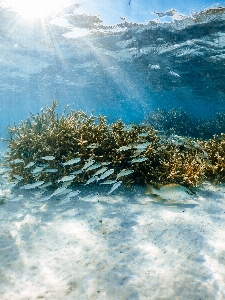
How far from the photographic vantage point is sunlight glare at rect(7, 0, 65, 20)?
57.8 ft

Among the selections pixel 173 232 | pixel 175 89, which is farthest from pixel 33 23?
pixel 175 89

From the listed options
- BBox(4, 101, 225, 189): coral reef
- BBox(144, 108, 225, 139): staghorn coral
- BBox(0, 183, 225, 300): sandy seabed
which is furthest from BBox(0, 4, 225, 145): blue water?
BBox(0, 183, 225, 300): sandy seabed

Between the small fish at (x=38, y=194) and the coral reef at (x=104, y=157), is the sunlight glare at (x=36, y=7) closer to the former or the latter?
the coral reef at (x=104, y=157)

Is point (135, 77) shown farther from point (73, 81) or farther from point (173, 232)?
point (173, 232)

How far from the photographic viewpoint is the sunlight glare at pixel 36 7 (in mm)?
17609

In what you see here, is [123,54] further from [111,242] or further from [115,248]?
[115,248]

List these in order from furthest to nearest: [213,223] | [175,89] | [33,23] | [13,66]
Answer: [175,89], [13,66], [33,23], [213,223]

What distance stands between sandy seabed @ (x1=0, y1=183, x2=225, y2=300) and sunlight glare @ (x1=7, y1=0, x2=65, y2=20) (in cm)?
1779

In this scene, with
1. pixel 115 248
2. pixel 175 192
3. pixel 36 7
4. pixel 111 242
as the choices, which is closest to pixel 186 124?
pixel 36 7

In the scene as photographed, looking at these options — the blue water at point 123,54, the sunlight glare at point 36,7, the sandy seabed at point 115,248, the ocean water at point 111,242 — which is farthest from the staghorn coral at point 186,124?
the sandy seabed at point 115,248

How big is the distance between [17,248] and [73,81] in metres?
38.9

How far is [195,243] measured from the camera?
12.4 feet

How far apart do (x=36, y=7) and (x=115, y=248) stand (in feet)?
66.9

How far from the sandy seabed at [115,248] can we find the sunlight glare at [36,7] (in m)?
17.8
